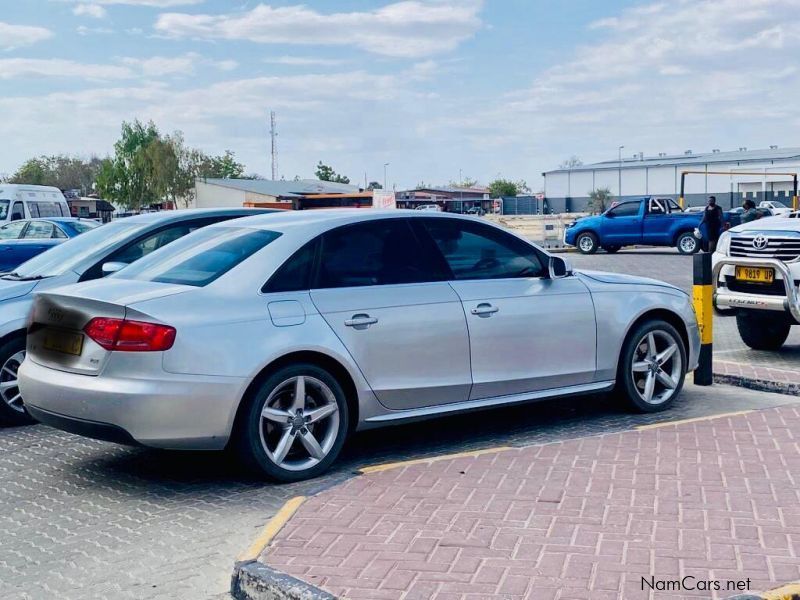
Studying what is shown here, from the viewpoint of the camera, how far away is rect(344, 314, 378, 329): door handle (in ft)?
19.2

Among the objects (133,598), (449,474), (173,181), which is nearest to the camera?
(133,598)

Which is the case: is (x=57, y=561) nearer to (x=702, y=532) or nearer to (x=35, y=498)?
(x=35, y=498)

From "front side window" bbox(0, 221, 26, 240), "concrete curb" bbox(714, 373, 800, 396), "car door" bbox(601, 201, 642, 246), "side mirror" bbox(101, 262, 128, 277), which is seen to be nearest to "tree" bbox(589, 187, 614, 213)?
"car door" bbox(601, 201, 642, 246)

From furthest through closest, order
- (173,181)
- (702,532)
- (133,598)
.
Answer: (173,181) < (702,532) < (133,598)

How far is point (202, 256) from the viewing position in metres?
6.13

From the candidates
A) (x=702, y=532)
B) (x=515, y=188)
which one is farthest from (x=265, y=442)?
(x=515, y=188)

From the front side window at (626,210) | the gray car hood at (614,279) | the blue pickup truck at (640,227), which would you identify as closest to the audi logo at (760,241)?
the gray car hood at (614,279)

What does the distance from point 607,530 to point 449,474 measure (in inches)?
47.7

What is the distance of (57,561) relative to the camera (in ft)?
15.2

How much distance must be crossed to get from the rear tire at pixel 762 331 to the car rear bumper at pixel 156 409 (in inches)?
267

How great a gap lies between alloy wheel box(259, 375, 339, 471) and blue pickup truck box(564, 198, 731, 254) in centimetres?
2424

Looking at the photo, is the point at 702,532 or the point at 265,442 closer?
the point at 702,532

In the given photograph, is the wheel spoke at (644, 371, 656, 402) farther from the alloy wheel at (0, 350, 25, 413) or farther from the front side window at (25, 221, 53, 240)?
the front side window at (25, 221, 53, 240)

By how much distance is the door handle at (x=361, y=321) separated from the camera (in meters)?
5.86
